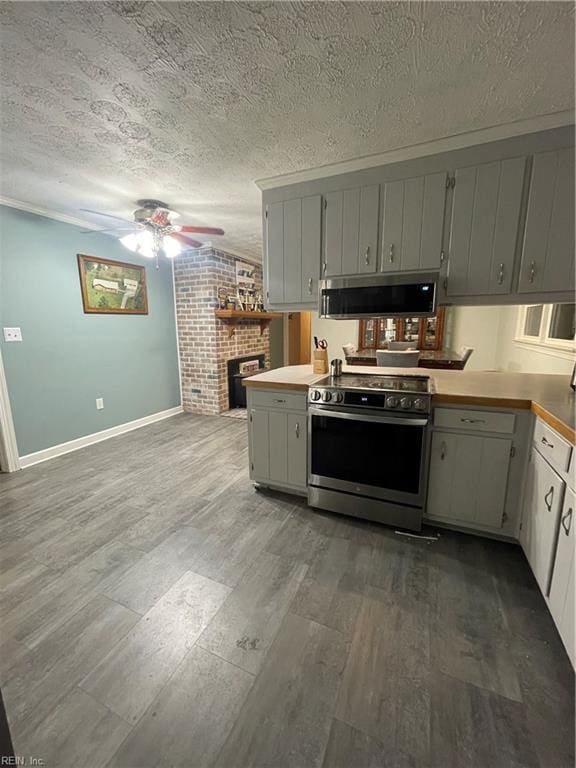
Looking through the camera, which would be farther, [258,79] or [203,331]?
[203,331]

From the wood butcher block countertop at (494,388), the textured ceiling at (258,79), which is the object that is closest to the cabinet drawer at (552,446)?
the wood butcher block countertop at (494,388)

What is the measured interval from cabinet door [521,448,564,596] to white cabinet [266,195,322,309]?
180 centimetres

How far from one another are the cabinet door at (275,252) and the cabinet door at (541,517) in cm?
206

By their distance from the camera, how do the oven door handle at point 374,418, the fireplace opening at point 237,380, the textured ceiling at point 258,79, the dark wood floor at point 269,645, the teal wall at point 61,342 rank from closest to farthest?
the dark wood floor at point 269,645
the textured ceiling at point 258,79
the oven door handle at point 374,418
the teal wall at point 61,342
the fireplace opening at point 237,380

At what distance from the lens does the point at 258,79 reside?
1.46 m

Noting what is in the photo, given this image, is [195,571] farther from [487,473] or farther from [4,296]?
[4,296]

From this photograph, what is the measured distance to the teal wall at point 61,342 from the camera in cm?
292

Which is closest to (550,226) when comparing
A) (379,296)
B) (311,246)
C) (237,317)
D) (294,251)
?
(379,296)

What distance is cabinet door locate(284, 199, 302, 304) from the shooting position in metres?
2.51

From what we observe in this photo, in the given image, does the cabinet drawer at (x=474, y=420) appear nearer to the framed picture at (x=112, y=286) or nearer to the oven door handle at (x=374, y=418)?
the oven door handle at (x=374, y=418)

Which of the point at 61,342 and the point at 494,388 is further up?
the point at 61,342

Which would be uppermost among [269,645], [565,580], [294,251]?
[294,251]

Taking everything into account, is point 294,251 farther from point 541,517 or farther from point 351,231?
point 541,517

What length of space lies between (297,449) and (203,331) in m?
2.83
